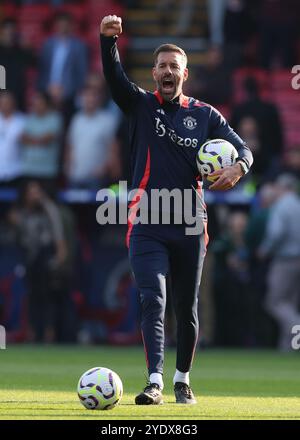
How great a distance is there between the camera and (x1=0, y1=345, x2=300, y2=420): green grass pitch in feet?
27.8

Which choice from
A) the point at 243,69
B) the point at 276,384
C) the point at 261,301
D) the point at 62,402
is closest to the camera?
the point at 62,402

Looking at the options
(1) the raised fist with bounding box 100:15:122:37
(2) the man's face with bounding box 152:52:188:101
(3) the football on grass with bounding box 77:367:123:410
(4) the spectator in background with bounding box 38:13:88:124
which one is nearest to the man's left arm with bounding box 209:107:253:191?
(2) the man's face with bounding box 152:52:188:101

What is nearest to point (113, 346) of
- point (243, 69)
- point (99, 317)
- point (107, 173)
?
point (99, 317)

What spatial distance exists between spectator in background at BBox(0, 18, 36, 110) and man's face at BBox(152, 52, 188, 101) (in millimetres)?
11672

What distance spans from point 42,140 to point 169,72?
10192 mm

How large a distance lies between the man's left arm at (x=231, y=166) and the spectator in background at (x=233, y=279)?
8.82m

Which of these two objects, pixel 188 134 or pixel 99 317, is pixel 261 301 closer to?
pixel 99 317

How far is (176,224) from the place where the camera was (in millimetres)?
9398

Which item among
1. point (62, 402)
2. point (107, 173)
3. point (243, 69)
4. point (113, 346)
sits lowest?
point (113, 346)

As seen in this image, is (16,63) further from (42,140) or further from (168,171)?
(168,171)

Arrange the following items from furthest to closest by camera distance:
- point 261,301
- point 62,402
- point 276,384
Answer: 1. point 261,301
2. point 276,384
3. point 62,402

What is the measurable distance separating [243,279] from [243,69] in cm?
536

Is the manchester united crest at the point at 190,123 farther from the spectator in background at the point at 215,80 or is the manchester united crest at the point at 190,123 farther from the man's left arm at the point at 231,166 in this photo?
the spectator in background at the point at 215,80

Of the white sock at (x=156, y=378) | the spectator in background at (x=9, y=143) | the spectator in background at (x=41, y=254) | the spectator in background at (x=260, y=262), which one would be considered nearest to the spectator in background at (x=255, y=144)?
the spectator in background at (x=260, y=262)
